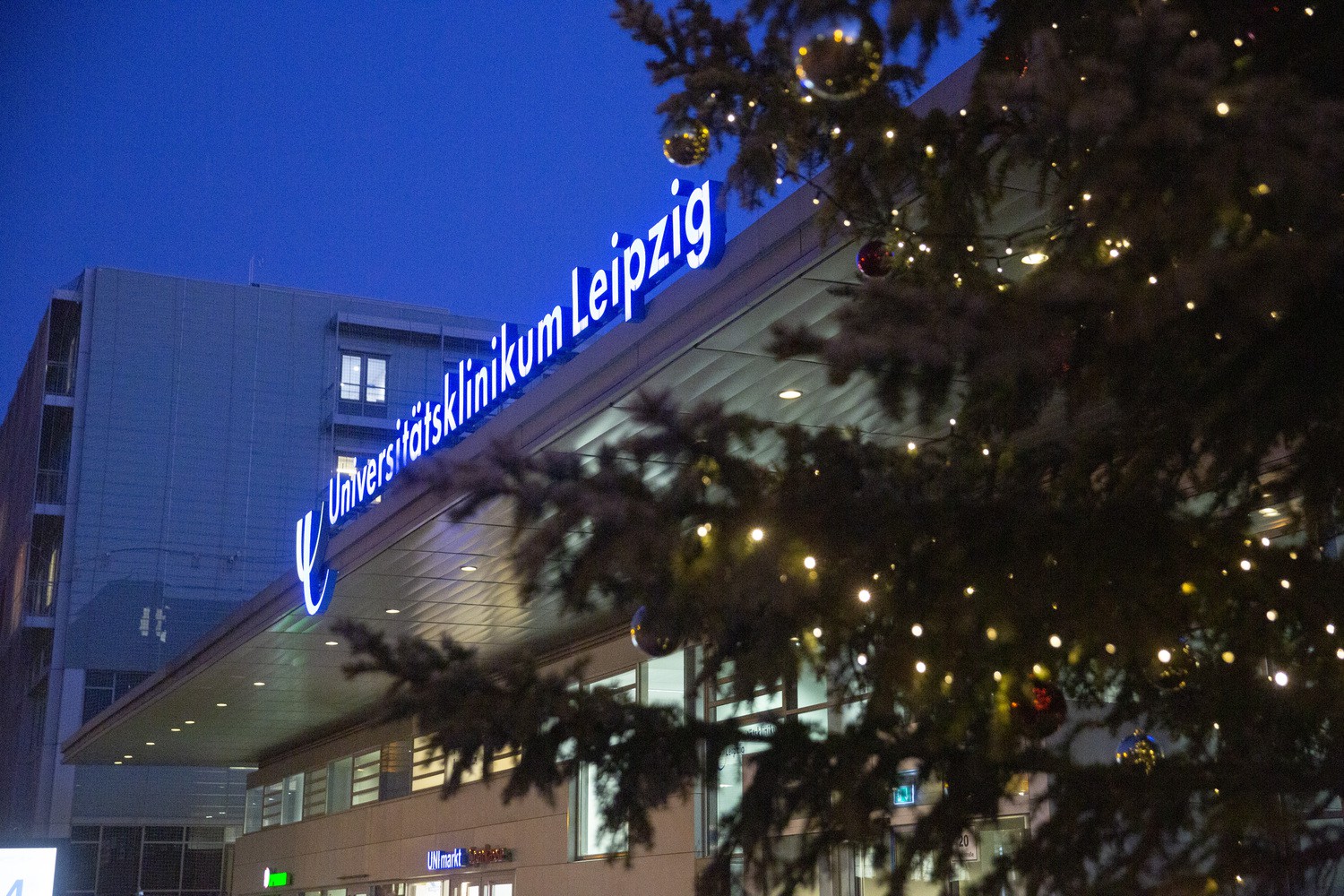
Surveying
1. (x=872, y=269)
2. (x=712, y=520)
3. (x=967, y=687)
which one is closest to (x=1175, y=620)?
(x=967, y=687)

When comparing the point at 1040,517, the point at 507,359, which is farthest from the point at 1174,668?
the point at 507,359

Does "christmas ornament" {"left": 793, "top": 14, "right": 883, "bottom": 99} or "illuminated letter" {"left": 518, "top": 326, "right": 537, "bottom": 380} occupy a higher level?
→ "illuminated letter" {"left": 518, "top": 326, "right": 537, "bottom": 380}

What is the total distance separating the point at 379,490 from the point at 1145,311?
14516mm

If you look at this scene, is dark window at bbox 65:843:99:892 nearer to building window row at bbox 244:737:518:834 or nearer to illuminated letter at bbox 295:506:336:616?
building window row at bbox 244:737:518:834

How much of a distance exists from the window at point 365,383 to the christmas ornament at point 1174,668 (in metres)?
37.7

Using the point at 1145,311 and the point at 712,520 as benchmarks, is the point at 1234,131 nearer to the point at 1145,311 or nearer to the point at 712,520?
the point at 1145,311

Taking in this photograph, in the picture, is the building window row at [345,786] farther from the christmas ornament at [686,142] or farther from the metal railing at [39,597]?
the christmas ornament at [686,142]

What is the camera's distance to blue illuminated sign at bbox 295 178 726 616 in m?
9.94

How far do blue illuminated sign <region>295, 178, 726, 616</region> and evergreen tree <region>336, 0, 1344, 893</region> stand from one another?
3.27 meters

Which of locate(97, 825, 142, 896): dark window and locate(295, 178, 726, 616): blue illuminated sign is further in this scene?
locate(97, 825, 142, 896): dark window

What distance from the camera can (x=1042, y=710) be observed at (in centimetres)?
488

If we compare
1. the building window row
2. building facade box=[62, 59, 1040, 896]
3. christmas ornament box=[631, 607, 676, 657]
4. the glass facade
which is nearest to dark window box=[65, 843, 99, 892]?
the glass facade

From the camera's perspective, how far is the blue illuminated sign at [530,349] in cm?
994

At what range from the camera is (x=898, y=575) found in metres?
3.82
